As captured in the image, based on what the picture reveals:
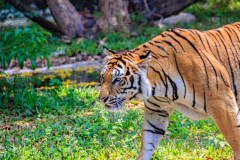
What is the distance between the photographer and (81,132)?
11.9 ft

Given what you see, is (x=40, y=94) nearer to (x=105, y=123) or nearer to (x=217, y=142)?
(x=105, y=123)

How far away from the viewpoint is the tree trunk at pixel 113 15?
9.18 m

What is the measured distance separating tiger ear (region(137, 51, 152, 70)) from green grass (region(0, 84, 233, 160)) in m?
0.95

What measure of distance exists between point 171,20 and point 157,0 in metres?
0.95

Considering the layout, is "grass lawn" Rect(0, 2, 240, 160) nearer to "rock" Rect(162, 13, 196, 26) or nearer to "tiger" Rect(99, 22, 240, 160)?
"tiger" Rect(99, 22, 240, 160)

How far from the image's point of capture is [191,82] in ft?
7.77

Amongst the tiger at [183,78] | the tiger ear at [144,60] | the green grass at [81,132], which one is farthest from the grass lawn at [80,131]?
the tiger ear at [144,60]

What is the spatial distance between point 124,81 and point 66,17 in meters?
7.48

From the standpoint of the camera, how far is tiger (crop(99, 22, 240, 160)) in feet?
7.64

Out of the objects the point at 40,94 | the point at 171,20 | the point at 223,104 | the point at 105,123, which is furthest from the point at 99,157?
the point at 171,20

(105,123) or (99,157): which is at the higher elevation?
(105,123)

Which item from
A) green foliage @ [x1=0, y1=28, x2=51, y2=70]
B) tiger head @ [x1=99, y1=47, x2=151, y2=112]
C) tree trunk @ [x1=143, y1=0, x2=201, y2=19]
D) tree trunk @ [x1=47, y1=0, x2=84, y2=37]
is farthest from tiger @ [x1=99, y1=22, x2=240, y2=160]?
tree trunk @ [x1=143, y1=0, x2=201, y2=19]

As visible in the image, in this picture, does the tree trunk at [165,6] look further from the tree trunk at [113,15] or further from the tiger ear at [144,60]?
the tiger ear at [144,60]

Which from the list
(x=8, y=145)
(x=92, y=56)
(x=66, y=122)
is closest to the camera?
(x=8, y=145)
